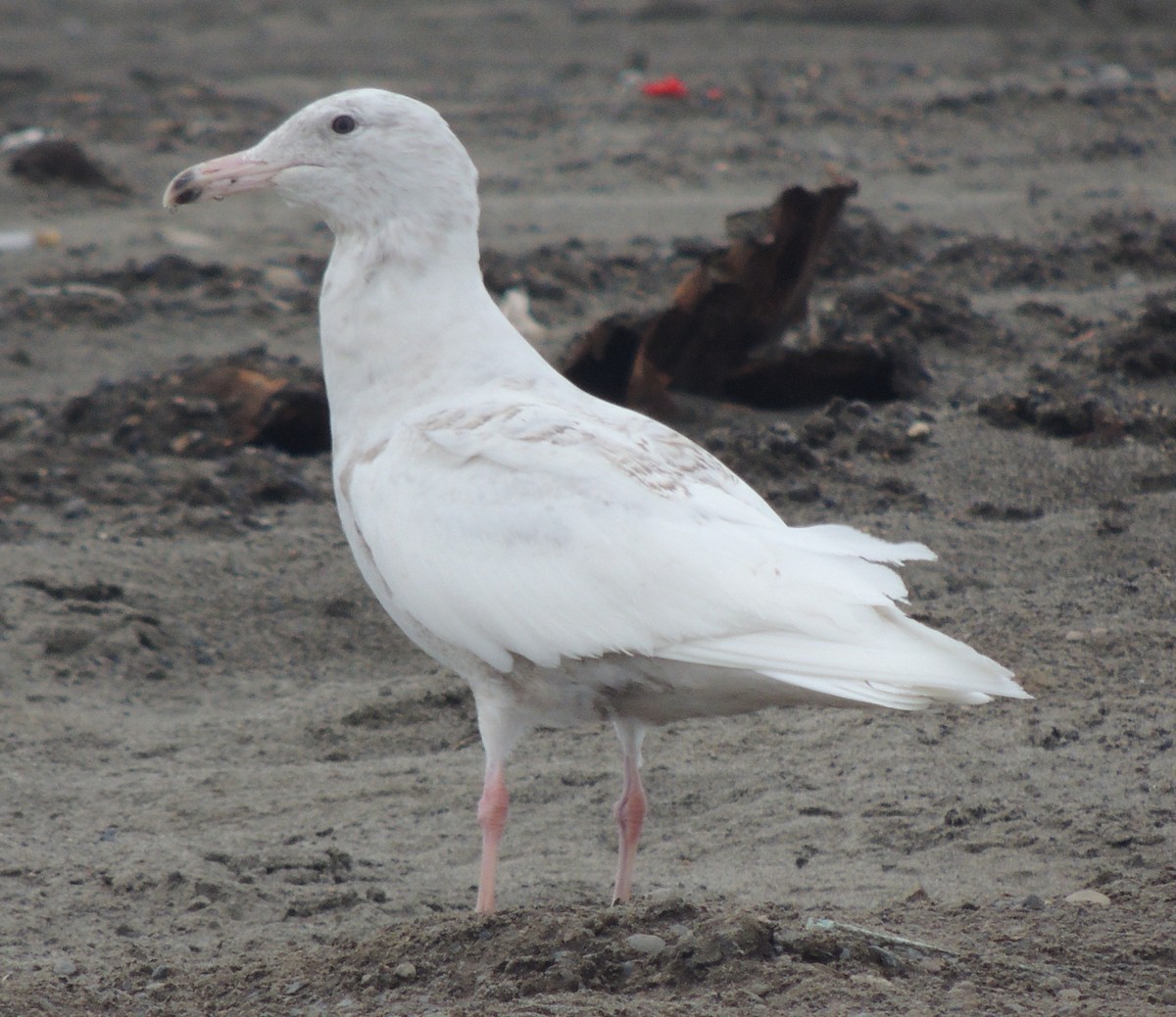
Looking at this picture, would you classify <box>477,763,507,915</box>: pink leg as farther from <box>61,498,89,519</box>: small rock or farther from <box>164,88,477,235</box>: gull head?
<box>61,498,89,519</box>: small rock

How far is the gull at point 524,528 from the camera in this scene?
382 cm

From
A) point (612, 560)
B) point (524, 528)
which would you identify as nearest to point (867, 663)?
point (612, 560)

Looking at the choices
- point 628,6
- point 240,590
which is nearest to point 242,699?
point 240,590

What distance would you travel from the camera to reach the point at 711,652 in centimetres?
381

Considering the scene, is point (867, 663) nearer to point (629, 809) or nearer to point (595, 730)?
point (629, 809)

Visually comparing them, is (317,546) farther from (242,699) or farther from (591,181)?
(591,181)

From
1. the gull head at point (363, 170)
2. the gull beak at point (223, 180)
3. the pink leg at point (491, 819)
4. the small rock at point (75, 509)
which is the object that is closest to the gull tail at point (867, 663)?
the pink leg at point (491, 819)

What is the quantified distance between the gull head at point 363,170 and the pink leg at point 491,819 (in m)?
1.54

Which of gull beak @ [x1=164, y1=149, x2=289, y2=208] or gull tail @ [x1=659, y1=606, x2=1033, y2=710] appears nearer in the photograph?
gull tail @ [x1=659, y1=606, x2=1033, y2=710]

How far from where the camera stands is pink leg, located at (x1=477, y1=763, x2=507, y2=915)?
4.22 metres

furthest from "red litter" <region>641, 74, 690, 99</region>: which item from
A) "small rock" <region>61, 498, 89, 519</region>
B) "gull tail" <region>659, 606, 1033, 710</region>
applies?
"gull tail" <region>659, 606, 1033, 710</region>

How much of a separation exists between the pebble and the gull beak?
237 cm

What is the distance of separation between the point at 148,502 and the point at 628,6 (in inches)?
565

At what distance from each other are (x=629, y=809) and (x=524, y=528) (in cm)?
93
